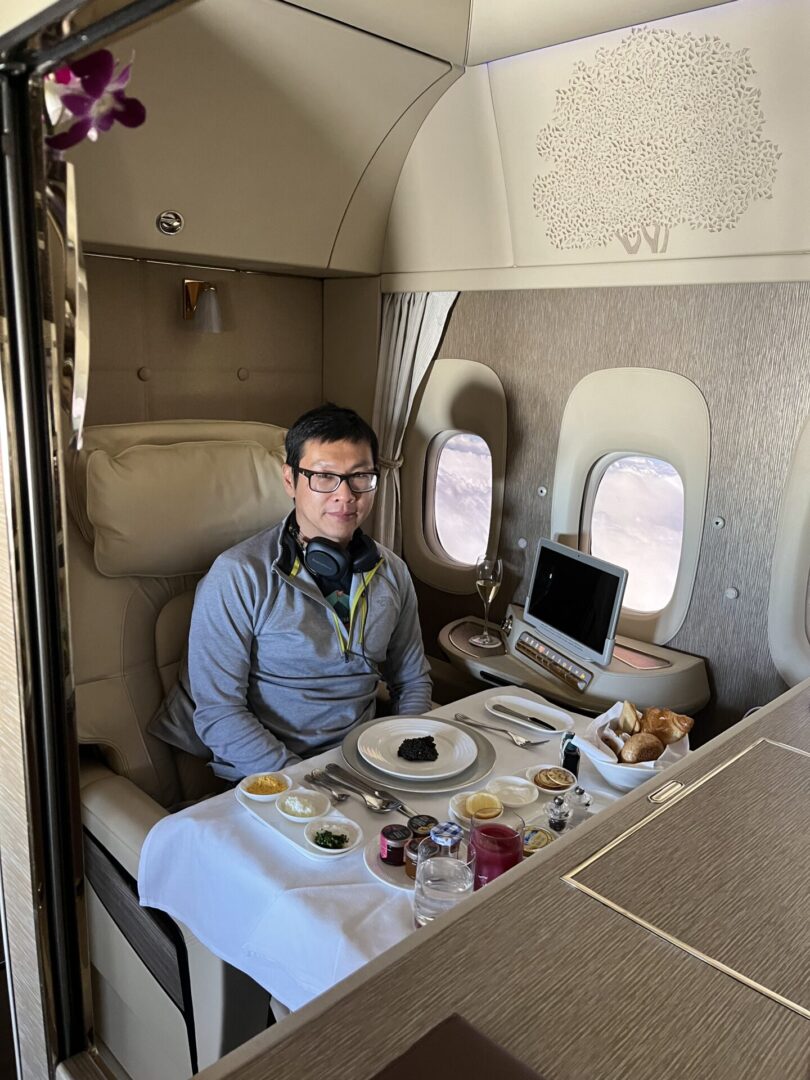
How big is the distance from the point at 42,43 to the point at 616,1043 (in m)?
1.09

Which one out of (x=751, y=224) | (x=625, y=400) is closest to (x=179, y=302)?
(x=625, y=400)

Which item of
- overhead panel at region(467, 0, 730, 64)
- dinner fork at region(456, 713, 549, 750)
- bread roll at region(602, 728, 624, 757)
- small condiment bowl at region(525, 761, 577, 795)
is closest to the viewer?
small condiment bowl at region(525, 761, 577, 795)

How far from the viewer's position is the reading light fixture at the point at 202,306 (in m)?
3.16

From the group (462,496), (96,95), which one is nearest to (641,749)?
(96,95)

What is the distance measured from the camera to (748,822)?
1.05 m

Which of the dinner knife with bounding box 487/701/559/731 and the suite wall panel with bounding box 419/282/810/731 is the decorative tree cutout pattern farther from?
the dinner knife with bounding box 487/701/559/731

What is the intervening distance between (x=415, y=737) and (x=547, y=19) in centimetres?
192

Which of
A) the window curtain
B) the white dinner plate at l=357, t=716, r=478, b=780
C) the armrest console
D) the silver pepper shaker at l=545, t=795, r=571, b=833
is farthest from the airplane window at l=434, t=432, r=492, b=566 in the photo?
the silver pepper shaker at l=545, t=795, r=571, b=833

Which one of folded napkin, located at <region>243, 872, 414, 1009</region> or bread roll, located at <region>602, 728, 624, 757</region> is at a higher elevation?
bread roll, located at <region>602, 728, 624, 757</region>

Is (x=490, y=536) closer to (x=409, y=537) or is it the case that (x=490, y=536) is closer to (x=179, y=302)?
(x=409, y=537)

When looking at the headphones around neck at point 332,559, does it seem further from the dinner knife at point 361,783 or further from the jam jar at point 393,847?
the jam jar at point 393,847

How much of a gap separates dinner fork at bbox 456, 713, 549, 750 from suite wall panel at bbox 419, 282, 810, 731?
1037 millimetres

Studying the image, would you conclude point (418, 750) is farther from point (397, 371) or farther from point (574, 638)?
point (397, 371)

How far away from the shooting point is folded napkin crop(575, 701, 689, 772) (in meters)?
1.74
